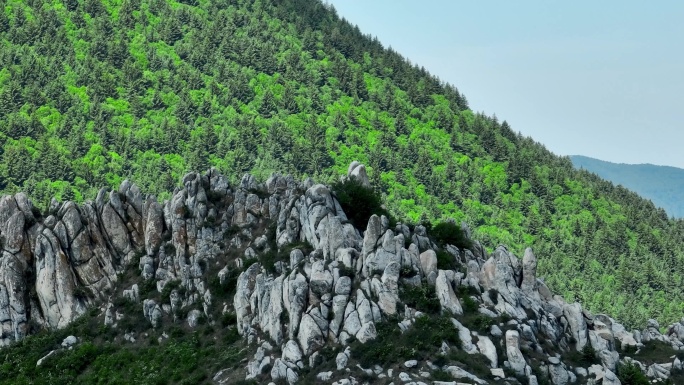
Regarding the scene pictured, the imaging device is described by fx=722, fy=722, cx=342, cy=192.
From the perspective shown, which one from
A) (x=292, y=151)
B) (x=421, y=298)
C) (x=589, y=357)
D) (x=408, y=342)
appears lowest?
(x=408, y=342)

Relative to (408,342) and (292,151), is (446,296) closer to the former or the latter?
(408,342)

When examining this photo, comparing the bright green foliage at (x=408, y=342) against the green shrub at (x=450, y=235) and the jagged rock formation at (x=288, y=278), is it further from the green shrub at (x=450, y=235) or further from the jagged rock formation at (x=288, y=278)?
the green shrub at (x=450, y=235)

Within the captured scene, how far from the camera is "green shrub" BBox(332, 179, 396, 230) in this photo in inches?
2793

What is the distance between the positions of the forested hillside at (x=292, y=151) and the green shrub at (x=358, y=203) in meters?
77.2

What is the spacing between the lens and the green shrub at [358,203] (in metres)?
70.9

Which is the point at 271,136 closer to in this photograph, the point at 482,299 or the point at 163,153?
the point at 163,153

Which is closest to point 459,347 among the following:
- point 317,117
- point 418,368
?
point 418,368

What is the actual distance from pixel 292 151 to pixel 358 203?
102037 millimetres

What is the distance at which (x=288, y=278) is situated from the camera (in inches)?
2416

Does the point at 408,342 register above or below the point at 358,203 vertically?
below

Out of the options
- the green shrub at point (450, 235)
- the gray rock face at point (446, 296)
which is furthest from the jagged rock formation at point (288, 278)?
the green shrub at point (450, 235)

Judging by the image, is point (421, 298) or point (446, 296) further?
point (446, 296)

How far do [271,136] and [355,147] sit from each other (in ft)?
68.3

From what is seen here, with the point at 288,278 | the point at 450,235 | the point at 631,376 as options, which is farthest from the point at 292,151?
the point at 631,376
